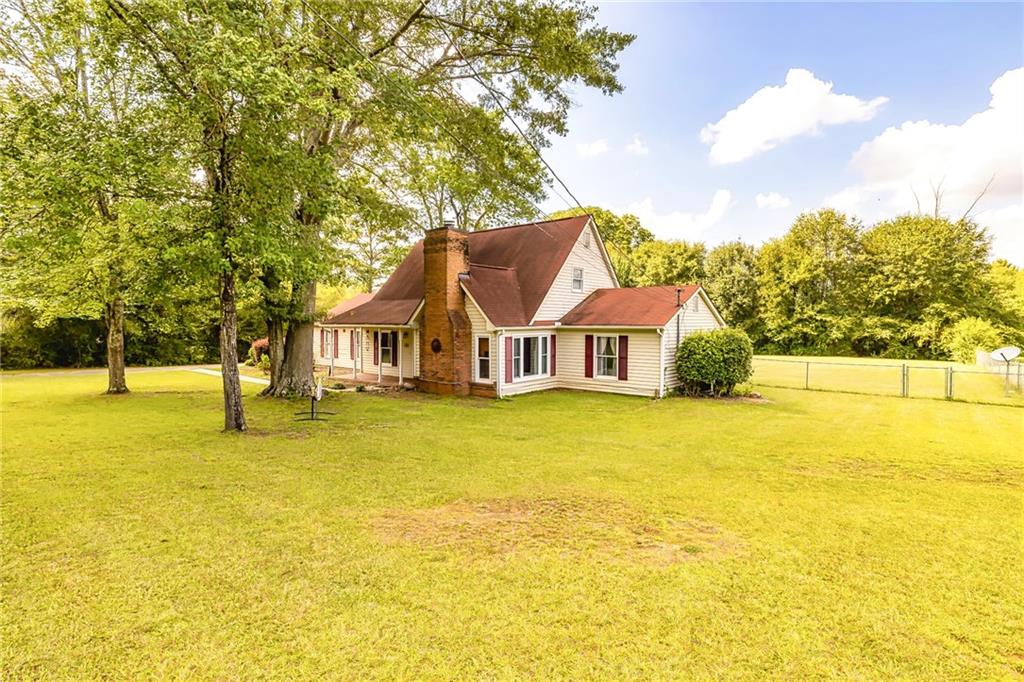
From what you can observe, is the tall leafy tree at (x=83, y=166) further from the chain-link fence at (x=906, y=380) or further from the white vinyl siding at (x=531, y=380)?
the chain-link fence at (x=906, y=380)

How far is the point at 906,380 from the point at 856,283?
84.6 feet

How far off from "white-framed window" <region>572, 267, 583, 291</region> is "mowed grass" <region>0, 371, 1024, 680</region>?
1009cm

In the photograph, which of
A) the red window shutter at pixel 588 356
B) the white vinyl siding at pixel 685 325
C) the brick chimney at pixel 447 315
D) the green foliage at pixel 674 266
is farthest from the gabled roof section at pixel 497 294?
the green foliage at pixel 674 266

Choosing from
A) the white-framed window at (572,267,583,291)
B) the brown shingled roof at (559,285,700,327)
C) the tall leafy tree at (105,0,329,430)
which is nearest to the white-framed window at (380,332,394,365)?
the brown shingled roof at (559,285,700,327)

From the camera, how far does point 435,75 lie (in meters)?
15.4

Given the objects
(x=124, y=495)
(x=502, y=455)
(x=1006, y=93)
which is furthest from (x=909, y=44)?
(x=124, y=495)

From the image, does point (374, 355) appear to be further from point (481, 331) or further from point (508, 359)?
point (508, 359)

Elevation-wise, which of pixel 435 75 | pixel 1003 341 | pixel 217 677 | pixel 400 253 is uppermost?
pixel 435 75

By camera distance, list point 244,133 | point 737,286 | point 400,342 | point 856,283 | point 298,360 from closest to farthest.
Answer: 1. point 244,133
2. point 298,360
3. point 400,342
4. point 856,283
5. point 737,286

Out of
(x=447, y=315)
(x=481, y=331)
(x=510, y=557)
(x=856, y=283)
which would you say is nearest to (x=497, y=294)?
(x=481, y=331)

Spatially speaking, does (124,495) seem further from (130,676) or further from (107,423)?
(107,423)

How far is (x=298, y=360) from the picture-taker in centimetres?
1678

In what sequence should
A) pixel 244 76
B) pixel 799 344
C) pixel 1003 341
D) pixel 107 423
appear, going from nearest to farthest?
pixel 244 76 → pixel 107 423 → pixel 1003 341 → pixel 799 344

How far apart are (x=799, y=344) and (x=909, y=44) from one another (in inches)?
1112
